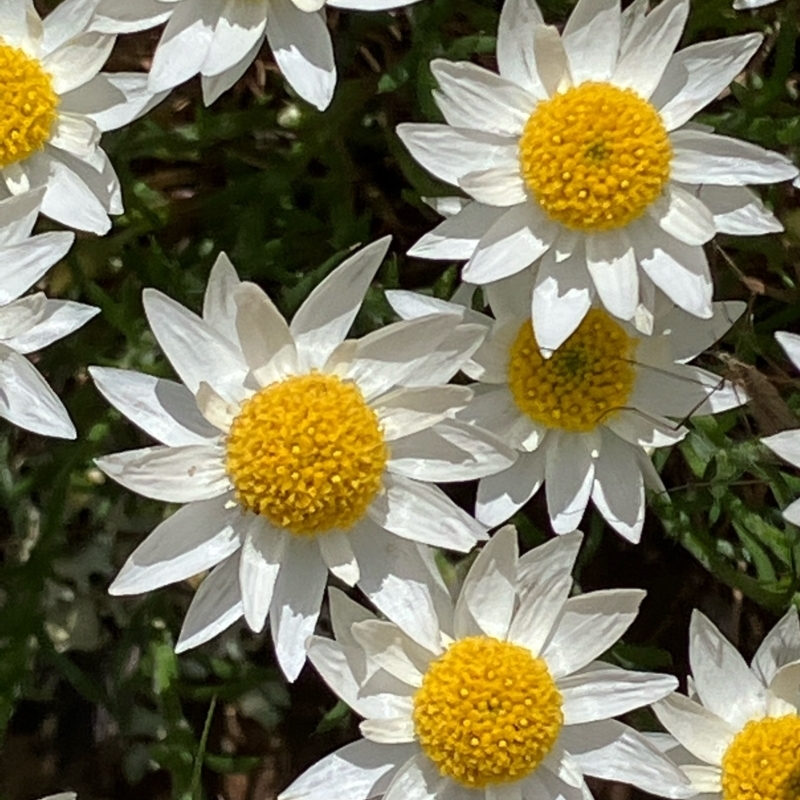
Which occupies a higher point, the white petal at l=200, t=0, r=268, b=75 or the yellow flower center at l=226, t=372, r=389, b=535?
the white petal at l=200, t=0, r=268, b=75

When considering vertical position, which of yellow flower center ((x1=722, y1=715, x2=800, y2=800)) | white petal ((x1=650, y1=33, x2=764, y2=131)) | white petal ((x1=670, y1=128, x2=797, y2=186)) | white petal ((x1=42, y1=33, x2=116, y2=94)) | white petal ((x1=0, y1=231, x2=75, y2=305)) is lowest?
yellow flower center ((x1=722, y1=715, x2=800, y2=800))

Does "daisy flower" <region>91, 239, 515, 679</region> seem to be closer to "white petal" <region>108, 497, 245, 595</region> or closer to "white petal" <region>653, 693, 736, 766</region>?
"white petal" <region>108, 497, 245, 595</region>

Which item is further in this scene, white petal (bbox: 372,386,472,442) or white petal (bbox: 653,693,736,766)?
white petal (bbox: 653,693,736,766)

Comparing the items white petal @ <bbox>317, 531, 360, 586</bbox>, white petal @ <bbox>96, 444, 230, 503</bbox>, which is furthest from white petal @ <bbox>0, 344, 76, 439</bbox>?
white petal @ <bbox>317, 531, 360, 586</bbox>

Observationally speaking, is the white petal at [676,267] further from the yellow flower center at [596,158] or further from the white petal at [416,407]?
the white petal at [416,407]

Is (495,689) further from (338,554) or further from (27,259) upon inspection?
(27,259)

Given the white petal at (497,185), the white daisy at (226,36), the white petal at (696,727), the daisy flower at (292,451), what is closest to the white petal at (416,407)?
the daisy flower at (292,451)

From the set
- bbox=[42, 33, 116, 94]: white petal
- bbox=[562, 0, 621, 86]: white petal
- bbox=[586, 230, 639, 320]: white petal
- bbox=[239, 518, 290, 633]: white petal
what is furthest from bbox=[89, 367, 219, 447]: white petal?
bbox=[562, 0, 621, 86]: white petal
